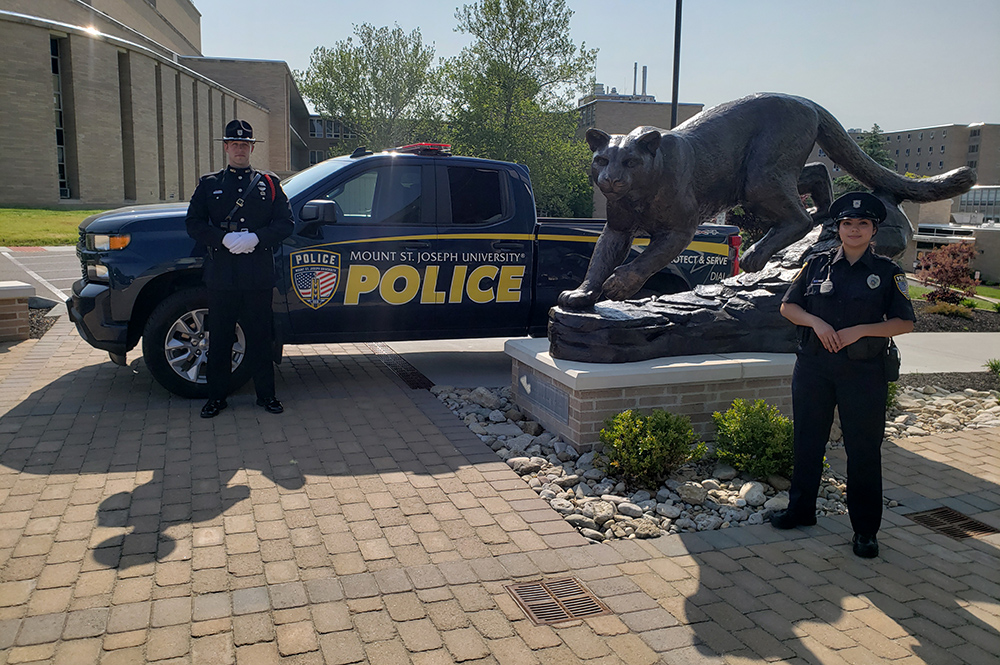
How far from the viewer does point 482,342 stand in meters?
9.40

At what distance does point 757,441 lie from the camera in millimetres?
4816

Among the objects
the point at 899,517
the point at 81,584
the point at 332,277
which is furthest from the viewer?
the point at 332,277

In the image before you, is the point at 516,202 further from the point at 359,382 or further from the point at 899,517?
the point at 899,517

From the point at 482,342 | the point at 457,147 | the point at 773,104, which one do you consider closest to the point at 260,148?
the point at 457,147

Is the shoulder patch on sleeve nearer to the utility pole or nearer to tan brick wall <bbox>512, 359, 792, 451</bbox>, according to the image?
tan brick wall <bbox>512, 359, 792, 451</bbox>

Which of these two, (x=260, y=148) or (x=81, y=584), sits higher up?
(x=260, y=148)

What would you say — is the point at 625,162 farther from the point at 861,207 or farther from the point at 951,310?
the point at 951,310

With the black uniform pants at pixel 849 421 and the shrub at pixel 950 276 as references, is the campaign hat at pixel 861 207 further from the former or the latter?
the shrub at pixel 950 276

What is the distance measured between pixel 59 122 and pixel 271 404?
35.5 meters

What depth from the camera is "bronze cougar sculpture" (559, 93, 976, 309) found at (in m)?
5.48

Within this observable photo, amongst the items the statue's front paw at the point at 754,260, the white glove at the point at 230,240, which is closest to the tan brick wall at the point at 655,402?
the statue's front paw at the point at 754,260

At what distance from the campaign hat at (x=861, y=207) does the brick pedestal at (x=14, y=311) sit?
27.3 ft

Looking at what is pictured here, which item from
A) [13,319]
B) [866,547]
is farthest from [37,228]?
[866,547]

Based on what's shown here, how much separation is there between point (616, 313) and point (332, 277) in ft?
8.28
